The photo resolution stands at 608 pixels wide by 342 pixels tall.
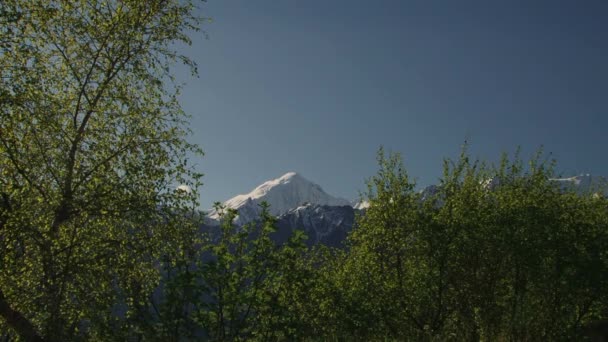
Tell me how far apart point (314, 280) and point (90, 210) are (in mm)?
8801

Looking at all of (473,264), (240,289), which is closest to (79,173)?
(240,289)

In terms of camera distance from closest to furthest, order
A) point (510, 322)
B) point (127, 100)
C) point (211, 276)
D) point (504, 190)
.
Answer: point (211, 276), point (510, 322), point (127, 100), point (504, 190)

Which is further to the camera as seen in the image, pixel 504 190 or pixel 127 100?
pixel 504 190

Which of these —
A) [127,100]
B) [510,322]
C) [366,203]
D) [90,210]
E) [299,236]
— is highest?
[127,100]

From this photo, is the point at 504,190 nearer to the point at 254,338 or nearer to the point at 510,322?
the point at 510,322

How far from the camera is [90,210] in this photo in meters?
15.7

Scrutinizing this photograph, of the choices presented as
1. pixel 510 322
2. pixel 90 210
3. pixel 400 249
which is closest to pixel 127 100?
pixel 90 210

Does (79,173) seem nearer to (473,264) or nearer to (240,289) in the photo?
(240,289)

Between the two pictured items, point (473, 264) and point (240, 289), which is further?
point (473, 264)

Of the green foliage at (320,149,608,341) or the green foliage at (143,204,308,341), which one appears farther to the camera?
the green foliage at (320,149,608,341)

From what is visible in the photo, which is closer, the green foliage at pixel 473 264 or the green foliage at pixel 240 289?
the green foliage at pixel 240 289

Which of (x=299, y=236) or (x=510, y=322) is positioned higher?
(x=299, y=236)

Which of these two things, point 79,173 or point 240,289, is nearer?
point 240,289

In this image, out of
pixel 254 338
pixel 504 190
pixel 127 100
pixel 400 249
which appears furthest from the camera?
pixel 504 190
